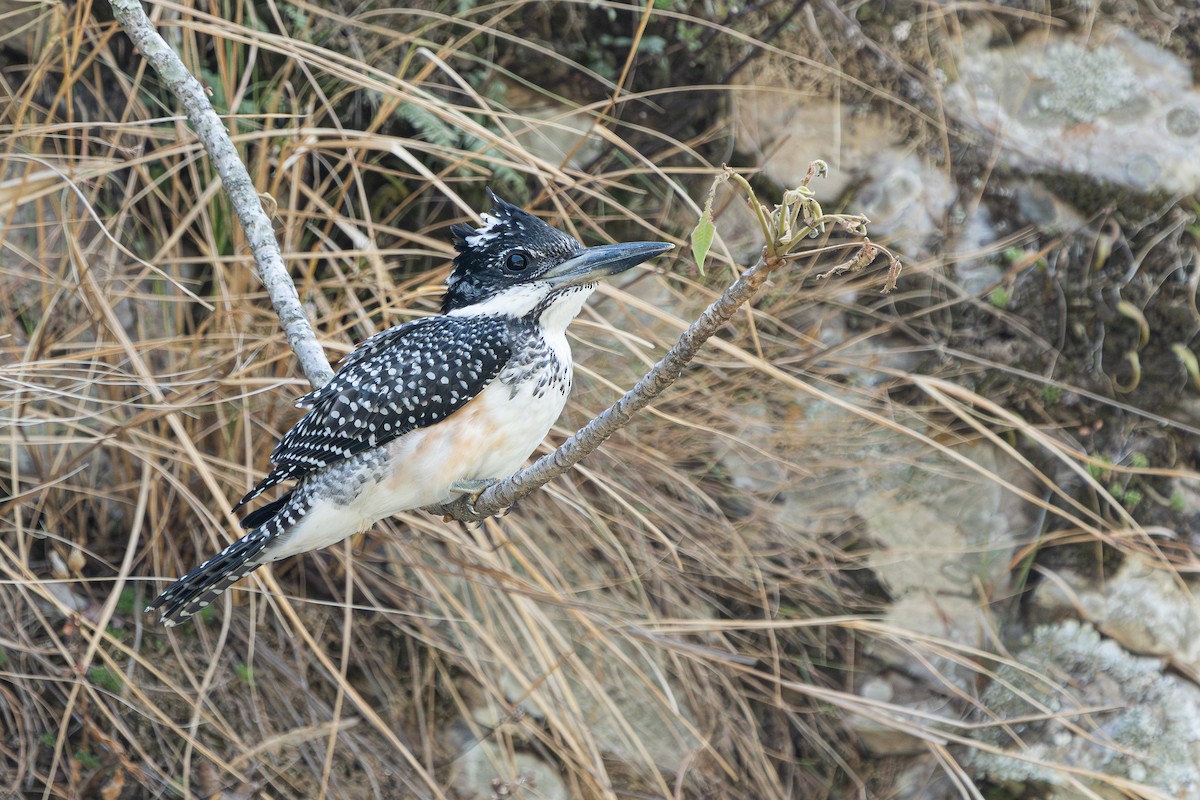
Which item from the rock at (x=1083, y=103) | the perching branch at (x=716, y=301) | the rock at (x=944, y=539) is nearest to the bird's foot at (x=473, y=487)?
the perching branch at (x=716, y=301)

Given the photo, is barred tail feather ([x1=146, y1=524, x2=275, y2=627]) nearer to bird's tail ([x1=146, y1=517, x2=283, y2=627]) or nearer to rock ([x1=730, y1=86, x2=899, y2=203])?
bird's tail ([x1=146, y1=517, x2=283, y2=627])

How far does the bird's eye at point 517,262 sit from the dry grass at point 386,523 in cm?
55

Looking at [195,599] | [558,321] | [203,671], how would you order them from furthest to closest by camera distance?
[203,671] → [558,321] → [195,599]

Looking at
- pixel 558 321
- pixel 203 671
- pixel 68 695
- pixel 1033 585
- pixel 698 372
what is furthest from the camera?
pixel 1033 585

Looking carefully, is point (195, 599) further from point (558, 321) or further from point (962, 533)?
point (962, 533)

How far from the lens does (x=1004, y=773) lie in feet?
12.0

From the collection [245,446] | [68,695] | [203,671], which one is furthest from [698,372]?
[68,695]

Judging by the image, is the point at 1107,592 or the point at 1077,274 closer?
the point at 1107,592

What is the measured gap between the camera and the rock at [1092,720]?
3582mm

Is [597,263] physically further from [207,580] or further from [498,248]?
[207,580]

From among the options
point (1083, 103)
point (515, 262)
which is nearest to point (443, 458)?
point (515, 262)

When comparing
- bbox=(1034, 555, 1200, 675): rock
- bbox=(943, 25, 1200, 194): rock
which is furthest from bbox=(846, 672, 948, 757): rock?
bbox=(943, 25, 1200, 194): rock

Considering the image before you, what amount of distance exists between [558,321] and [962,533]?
2124mm

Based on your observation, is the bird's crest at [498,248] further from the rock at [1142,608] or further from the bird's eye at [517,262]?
the rock at [1142,608]
